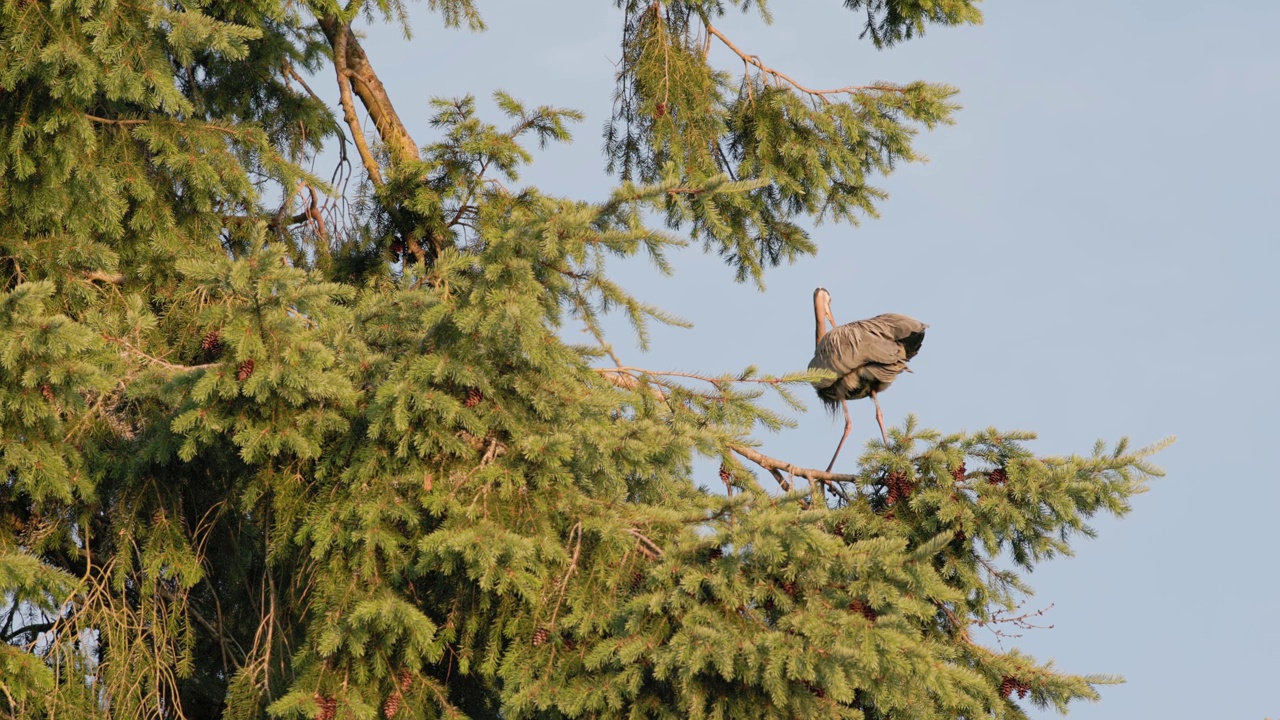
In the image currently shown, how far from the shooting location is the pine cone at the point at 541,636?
4.78 meters

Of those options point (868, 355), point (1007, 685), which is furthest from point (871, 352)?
point (1007, 685)

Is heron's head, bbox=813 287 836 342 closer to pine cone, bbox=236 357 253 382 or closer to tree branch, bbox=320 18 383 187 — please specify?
tree branch, bbox=320 18 383 187

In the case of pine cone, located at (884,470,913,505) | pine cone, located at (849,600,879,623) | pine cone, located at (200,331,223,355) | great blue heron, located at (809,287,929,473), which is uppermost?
great blue heron, located at (809,287,929,473)

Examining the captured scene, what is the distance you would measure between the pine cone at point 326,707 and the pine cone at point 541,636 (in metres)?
0.70

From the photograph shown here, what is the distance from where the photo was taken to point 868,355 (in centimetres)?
693

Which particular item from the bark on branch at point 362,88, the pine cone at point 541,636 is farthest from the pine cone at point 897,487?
the bark on branch at point 362,88

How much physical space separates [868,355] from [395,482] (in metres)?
2.87

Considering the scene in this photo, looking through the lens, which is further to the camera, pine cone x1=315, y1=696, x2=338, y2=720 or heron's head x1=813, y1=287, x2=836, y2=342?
heron's head x1=813, y1=287, x2=836, y2=342

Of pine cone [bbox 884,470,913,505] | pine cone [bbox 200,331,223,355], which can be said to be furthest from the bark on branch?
pine cone [bbox 884,470,913,505]

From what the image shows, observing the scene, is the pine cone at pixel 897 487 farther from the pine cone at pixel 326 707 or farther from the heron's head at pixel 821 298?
the pine cone at pixel 326 707

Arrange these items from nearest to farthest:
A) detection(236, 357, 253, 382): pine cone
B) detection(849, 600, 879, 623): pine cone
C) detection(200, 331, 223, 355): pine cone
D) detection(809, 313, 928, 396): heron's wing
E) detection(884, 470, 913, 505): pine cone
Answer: detection(236, 357, 253, 382): pine cone, detection(849, 600, 879, 623): pine cone, detection(200, 331, 223, 355): pine cone, detection(884, 470, 913, 505): pine cone, detection(809, 313, 928, 396): heron's wing

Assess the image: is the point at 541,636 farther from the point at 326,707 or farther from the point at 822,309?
the point at 822,309

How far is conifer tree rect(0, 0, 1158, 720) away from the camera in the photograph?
460cm

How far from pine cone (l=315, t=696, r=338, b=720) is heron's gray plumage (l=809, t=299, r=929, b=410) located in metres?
3.14
